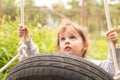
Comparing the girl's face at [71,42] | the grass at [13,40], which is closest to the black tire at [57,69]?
the girl's face at [71,42]

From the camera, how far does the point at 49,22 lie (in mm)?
10484

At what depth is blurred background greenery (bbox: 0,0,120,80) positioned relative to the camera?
3630mm

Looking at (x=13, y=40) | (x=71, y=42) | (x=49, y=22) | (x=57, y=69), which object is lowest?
(x=57, y=69)

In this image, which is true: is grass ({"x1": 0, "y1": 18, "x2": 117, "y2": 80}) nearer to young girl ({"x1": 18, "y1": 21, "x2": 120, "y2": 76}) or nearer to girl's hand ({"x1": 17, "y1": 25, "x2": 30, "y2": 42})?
young girl ({"x1": 18, "y1": 21, "x2": 120, "y2": 76})

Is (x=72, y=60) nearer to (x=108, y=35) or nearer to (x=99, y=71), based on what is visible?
(x=99, y=71)

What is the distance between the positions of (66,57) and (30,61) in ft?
0.57

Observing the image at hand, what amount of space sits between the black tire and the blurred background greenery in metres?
0.70

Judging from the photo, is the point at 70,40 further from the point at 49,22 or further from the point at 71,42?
the point at 49,22

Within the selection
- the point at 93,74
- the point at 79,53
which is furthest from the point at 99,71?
the point at 79,53

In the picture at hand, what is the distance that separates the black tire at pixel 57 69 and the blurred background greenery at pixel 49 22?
0.70m

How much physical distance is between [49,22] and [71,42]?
783 cm

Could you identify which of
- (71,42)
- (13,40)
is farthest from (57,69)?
(13,40)

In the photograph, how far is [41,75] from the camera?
6.03ft

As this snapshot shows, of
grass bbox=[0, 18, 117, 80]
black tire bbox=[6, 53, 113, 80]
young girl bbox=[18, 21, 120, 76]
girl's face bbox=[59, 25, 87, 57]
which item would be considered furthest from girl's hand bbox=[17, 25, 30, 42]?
black tire bbox=[6, 53, 113, 80]
